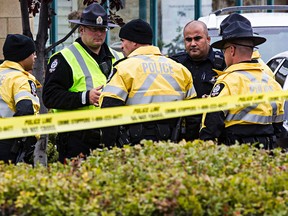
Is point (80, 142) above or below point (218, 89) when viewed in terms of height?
below

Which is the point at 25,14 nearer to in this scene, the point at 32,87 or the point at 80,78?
the point at 80,78

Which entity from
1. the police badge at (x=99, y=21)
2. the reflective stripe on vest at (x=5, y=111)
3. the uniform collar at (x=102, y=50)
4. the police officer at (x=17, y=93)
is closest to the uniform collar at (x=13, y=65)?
the police officer at (x=17, y=93)

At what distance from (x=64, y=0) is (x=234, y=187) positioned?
11506 millimetres

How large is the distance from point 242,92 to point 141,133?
0.87 metres

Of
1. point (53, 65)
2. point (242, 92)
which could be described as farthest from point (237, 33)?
point (53, 65)

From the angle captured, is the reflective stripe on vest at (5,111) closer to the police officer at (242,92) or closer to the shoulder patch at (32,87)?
the shoulder patch at (32,87)

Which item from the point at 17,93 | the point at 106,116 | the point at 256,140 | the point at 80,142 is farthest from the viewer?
the point at 80,142

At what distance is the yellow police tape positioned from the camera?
5.16m

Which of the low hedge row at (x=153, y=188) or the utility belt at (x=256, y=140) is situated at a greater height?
the low hedge row at (x=153, y=188)

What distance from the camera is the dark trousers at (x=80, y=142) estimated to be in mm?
7426

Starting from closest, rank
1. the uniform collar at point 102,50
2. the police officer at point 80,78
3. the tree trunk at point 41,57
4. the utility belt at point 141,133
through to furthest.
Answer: the utility belt at point 141,133 → the police officer at point 80,78 → the uniform collar at point 102,50 → the tree trunk at point 41,57

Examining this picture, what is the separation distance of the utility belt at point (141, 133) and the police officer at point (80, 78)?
41cm

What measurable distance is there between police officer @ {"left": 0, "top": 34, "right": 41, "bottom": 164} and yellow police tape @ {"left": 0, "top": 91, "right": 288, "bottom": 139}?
1627 millimetres

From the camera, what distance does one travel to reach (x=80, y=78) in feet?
24.7
